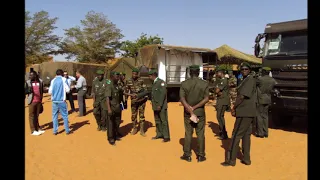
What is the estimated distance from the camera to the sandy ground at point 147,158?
15.5 feet

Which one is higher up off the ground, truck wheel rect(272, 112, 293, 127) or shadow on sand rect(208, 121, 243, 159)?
truck wheel rect(272, 112, 293, 127)

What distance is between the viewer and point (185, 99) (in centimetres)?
533

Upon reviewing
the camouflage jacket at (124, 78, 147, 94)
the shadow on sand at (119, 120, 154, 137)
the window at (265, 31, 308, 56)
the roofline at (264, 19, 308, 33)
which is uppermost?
the roofline at (264, 19, 308, 33)

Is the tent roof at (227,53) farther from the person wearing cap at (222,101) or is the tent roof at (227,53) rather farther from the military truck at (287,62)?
the person wearing cap at (222,101)

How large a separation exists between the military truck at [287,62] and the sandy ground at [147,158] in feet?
3.23

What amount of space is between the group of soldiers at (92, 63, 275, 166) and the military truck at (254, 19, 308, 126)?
1.80ft

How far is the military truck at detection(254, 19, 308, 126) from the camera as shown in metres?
7.32

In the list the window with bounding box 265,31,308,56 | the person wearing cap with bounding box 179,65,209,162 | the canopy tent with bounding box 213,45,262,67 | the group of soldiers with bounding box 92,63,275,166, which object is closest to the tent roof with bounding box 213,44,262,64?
the canopy tent with bounding box 213,45,262,67

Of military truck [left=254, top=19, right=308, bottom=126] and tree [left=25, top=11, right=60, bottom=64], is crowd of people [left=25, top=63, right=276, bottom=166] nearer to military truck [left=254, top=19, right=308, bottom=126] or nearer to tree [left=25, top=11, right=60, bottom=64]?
military truck [left=254, top=19, right=308, bottom=126]

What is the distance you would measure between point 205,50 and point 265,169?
1178 centimetres
